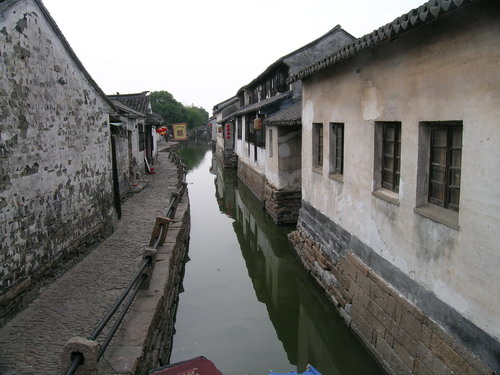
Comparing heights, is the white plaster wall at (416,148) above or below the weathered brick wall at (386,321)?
above

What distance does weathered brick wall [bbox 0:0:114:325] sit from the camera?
231 inches

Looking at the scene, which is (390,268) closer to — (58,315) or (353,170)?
(353,170)

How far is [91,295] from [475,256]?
5.50 metres

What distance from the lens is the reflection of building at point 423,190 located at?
412 cm

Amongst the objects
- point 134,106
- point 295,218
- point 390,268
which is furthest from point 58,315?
point 134,106

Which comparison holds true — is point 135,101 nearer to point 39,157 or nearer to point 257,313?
point 39,157

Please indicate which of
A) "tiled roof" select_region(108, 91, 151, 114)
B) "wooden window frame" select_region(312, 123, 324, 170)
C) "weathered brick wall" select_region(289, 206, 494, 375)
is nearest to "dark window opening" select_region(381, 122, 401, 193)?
"weathered brick wall" select_region(289, 206, 494, 375)

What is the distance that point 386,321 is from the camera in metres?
6.00

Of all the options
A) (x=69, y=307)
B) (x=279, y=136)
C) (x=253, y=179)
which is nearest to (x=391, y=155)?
(x=69, y=307)

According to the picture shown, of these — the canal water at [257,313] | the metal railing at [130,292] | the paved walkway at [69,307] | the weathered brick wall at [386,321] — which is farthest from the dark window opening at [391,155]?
the paved walkway at [69,307]

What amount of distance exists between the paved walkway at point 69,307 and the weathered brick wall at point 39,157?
27cm

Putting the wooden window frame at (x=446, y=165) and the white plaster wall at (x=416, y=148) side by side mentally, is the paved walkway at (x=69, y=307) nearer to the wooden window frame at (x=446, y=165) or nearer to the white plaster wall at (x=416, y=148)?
the white plaster wall at (x=416, y=148)

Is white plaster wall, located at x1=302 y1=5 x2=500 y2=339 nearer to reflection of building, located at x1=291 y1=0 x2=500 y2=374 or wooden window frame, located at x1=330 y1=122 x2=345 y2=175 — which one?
reflection of building, located at x1=291 y1=0 x2=500 y2=374

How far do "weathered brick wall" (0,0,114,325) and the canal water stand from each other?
8.98 feet
